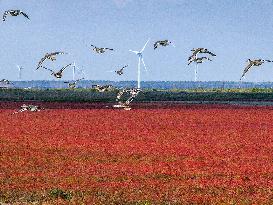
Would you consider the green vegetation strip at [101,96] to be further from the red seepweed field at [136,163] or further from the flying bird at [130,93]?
the red seepweed field at [136,163]

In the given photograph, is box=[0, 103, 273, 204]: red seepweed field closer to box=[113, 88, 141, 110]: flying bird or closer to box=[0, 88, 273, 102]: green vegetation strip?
box=[113, 88, 141, 110]: flying bird

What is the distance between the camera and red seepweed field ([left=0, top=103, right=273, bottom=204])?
22.8 meters

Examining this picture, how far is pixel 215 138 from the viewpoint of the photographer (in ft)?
160

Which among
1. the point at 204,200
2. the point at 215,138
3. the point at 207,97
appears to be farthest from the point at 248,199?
the point at 207,97

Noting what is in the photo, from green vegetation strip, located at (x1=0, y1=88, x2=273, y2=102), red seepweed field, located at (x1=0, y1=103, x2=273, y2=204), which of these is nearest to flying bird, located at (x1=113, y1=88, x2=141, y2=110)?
red seepweed field, located at (x1=0, y1=103, x2=273, y2=204)

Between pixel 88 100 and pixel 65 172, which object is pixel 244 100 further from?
pixel 65 172

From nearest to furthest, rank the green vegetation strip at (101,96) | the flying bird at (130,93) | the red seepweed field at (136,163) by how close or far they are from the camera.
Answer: the red seepweed field at (136,163) < the flying bird at (130,93) < the green vegetation strip at (101,96)

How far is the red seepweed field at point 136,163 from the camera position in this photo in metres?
22.8

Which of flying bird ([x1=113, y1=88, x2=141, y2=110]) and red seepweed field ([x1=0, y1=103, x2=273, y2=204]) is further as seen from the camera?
flying bird ([x1=113, y1=88, x2=141, y2=110])

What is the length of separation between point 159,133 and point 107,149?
530 inches

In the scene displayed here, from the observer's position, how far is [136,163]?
3294 centimetres

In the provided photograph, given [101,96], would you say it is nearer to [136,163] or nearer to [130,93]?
[130,93]

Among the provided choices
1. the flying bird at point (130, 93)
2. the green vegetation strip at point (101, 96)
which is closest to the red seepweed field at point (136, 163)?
the flying bird at point (130, 93)

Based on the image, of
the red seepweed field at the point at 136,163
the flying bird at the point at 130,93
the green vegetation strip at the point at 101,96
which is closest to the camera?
the red seepweed field at the point at 136,163
